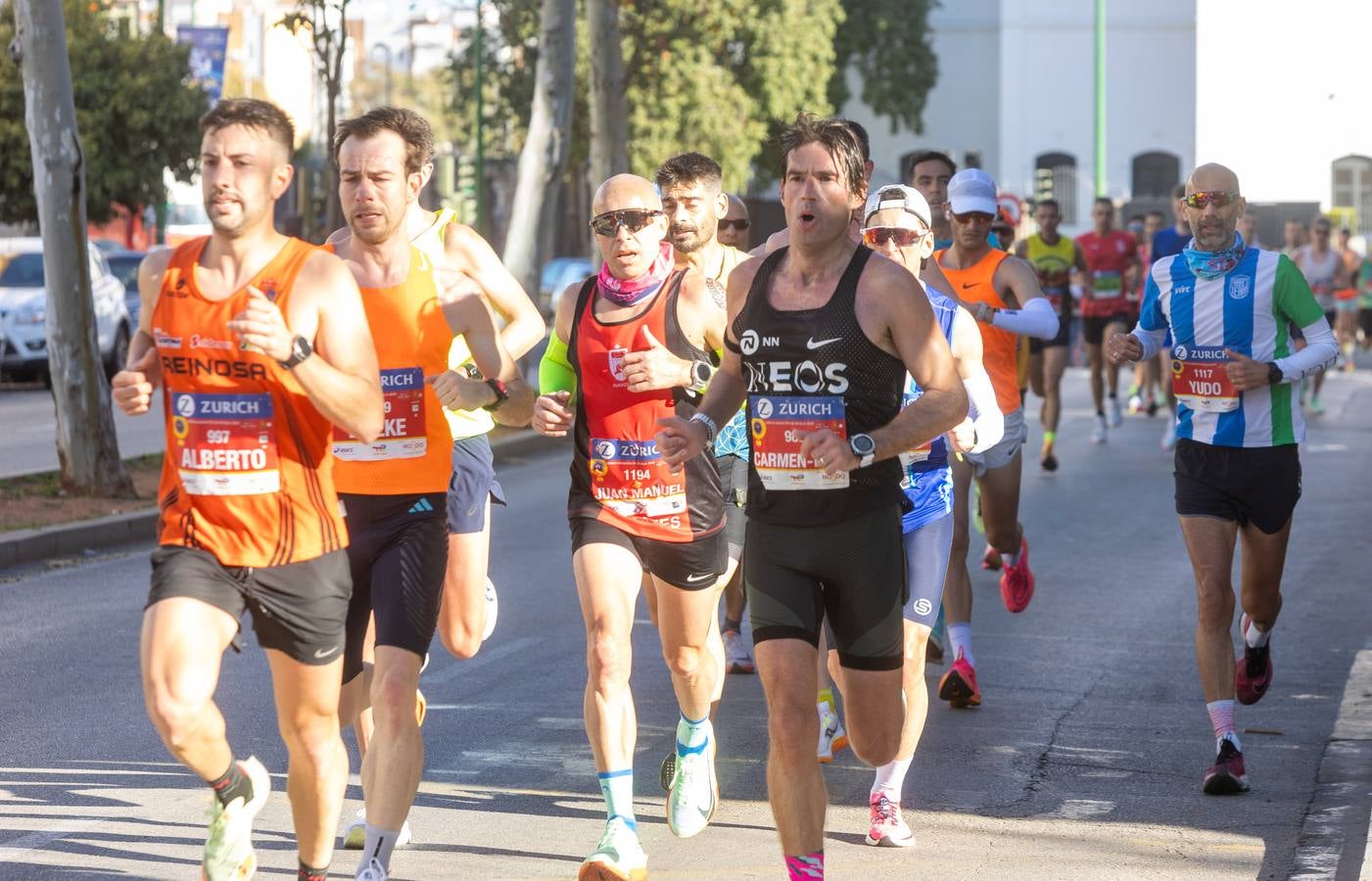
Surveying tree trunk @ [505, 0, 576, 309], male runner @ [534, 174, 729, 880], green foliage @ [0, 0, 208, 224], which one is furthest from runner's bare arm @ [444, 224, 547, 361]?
green foliage @ [0, 0, 208, 224]

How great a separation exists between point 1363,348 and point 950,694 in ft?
104

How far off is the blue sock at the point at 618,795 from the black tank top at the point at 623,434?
746mm

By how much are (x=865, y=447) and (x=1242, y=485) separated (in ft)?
8.47

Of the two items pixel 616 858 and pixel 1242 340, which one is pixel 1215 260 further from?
pixel 616 858

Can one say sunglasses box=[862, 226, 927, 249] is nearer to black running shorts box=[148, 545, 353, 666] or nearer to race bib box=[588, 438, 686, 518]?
race bib box=[588, 438, 686, 518]

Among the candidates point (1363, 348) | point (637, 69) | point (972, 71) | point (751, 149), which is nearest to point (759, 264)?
point (1363, 348)

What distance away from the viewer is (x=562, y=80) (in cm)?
2114

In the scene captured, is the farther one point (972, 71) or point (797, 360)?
point (972, 71)

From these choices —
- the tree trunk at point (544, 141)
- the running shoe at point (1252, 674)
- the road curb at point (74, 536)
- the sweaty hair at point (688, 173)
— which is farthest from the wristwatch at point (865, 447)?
the tree trunk at point (544, 141)

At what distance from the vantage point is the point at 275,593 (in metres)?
5.08

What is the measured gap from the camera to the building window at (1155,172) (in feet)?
203

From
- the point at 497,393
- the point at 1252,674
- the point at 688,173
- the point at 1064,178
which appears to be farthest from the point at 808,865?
the point at 1064,178

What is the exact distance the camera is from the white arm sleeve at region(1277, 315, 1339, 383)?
749cm

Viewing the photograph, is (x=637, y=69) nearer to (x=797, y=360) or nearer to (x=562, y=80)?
(x=562, y=80)
